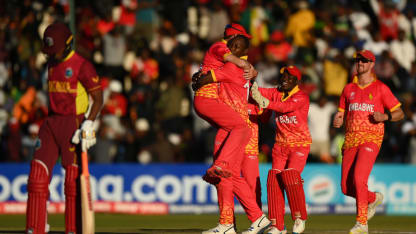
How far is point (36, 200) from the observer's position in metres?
10.4

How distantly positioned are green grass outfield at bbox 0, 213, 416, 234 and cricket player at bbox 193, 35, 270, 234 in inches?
77.9

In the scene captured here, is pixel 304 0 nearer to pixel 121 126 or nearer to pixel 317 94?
pixel 317 94

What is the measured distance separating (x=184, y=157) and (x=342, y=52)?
4630 millimetres

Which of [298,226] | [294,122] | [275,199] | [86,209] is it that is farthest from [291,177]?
[86,209]

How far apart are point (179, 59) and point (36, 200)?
12.3 m

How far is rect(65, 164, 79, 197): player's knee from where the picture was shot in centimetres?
1037

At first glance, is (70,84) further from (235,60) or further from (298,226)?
(298,226)

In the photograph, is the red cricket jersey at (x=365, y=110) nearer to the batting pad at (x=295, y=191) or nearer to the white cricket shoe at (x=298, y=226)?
the batting pad at (x=295, y=191)

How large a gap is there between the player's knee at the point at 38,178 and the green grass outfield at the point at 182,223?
3.17 metres

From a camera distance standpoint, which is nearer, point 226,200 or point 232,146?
point 232,146

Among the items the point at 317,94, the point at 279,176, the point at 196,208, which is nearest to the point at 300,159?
the point at 279,176

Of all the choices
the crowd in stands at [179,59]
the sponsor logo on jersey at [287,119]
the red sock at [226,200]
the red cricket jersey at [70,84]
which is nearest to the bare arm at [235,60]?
the sponsor logo on jersey at [287,119]

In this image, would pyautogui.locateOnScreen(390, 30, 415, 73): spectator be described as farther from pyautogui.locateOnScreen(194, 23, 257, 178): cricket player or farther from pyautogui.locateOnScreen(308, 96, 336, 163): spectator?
pyautogui.locateOnScreen(194, 23, 257, 178): cricket player

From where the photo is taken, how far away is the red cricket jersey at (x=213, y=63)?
11.6 meters
